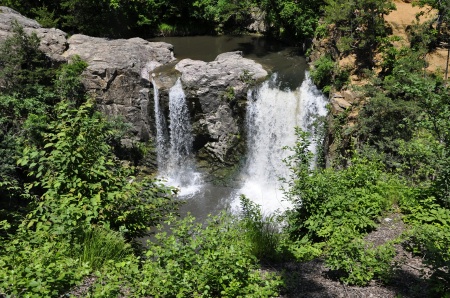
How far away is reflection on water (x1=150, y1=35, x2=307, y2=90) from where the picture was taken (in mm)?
14961

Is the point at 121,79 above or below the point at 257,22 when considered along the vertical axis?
below

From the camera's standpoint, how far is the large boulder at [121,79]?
14.5 m

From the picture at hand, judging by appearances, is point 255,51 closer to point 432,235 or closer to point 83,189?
point 432,235

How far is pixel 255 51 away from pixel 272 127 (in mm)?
5043

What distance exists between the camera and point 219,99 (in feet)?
46.7

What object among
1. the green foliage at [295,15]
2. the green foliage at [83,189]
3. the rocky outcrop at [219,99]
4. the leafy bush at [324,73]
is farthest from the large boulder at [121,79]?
the green foliage at [83,189]

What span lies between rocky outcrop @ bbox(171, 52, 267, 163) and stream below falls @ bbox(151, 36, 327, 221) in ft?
1.17

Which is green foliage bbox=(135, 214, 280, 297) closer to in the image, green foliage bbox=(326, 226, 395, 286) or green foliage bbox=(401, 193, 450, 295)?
green foliage bbox=(326, 226, 395, 286)

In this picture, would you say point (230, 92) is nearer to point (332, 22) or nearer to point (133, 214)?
point (332, 22)

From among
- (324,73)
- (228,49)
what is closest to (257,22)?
(228,49)

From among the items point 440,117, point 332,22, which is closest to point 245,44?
point 332,22

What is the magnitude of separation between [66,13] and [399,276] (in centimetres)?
1848

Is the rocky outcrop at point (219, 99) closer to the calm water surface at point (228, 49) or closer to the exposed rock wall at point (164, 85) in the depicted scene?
the exposed rock wall at point (164, 85)

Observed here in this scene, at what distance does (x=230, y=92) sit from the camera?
46.0ft
